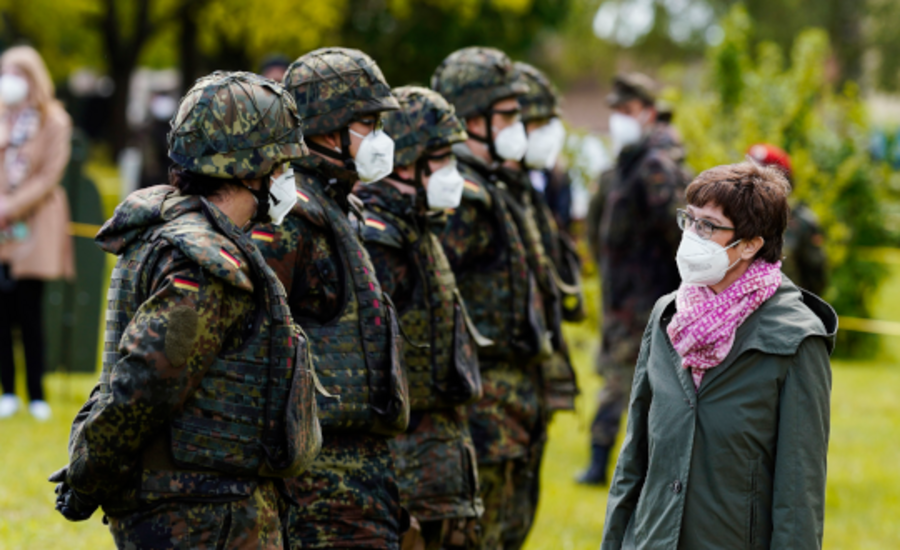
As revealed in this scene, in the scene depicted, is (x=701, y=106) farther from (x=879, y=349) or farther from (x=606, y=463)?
(x=606, y=463)

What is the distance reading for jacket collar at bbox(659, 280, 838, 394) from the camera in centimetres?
318

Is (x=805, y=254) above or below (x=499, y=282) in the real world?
below

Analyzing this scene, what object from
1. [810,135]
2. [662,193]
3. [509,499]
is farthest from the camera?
[810,135]

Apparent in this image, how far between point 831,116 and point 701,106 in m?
2.82

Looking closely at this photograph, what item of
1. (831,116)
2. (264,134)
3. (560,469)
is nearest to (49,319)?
(560,469)

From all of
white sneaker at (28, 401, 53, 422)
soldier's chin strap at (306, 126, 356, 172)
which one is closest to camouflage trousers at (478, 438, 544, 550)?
soldier's chin strap at (306, 126, 356, 172)

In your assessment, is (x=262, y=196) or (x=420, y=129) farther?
(x=420, y=129)

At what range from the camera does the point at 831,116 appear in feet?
50.2

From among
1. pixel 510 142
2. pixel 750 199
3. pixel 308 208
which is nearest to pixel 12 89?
pixel 510 142

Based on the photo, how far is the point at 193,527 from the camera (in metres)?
3.02

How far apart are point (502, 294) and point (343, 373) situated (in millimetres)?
1767

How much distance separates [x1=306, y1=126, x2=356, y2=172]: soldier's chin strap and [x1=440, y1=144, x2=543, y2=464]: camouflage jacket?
44.3 inches

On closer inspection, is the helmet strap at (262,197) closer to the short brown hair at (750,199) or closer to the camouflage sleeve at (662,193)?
the short brown hair at (750,199)

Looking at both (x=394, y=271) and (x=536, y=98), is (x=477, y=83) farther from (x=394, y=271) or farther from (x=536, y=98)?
(x=394, y=271)
